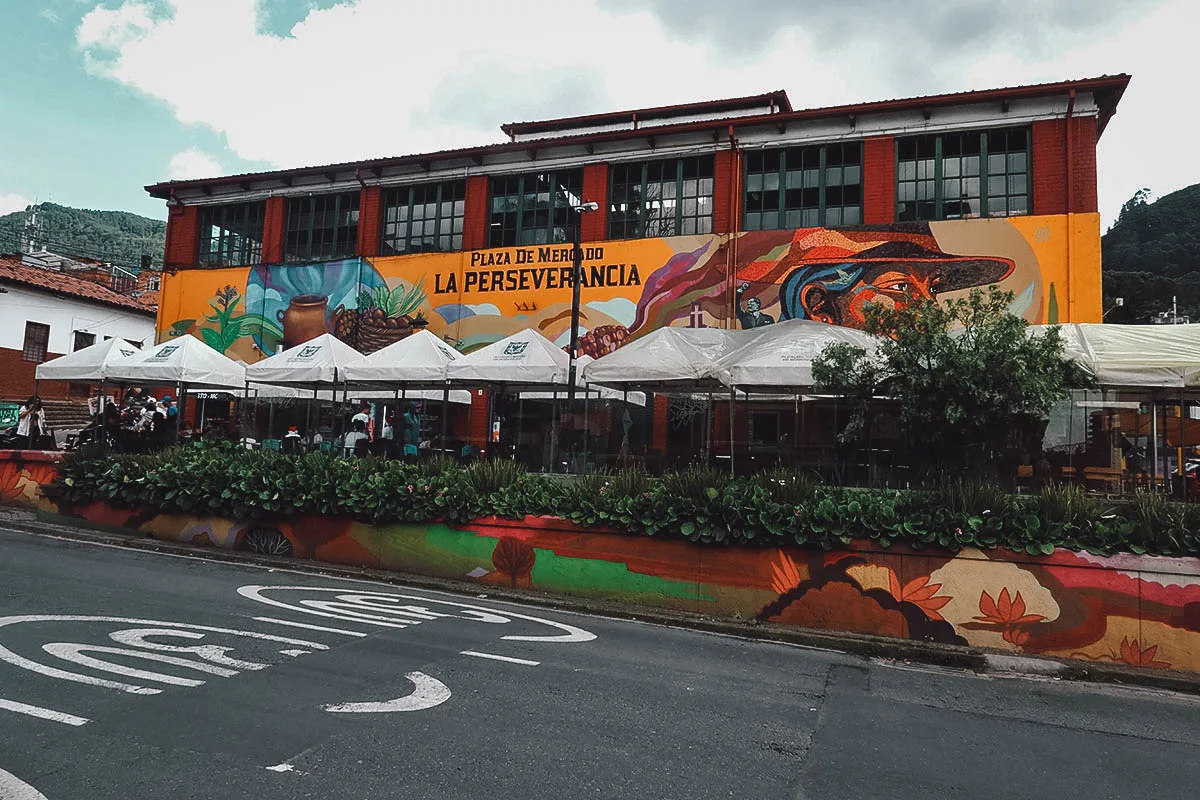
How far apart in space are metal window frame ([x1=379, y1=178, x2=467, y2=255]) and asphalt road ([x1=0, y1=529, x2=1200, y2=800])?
1662cm

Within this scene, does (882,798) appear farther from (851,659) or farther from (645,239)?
(645,239)

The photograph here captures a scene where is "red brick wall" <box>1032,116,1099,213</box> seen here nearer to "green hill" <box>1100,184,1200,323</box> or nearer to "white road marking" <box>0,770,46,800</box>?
"white road marking" <box>0,770,46,800</box>

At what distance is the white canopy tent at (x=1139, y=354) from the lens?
9242mm

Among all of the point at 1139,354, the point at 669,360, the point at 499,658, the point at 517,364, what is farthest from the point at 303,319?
the point at 1139,354

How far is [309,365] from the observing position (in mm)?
14719

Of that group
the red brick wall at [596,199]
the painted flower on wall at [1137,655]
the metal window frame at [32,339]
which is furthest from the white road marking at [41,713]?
the metal window frame at [32,339]

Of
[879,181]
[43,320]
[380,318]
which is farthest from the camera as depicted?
[43,320]

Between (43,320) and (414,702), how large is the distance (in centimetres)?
3292

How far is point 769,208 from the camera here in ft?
64.7

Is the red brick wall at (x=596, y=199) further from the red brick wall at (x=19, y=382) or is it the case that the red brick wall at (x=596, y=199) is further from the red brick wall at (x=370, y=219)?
the red brick wall at (x=19, y=382)

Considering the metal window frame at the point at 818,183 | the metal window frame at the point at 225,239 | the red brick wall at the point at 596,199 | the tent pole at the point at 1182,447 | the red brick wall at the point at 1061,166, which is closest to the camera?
the tent pole at the point at 1182,447

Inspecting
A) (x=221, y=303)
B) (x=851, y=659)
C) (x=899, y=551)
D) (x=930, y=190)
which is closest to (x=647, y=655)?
(x=851, y=659)

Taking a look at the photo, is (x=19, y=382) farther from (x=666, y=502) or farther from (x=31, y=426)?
(x=666, y=502)

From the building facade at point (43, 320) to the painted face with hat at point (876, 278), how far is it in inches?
1099
